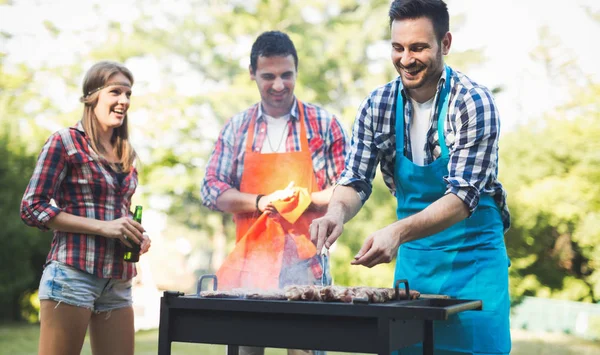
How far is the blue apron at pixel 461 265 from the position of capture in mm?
2373

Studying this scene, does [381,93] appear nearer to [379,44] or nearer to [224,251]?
[379,44]

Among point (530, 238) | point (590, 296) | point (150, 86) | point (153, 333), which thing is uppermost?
point (150, 86)

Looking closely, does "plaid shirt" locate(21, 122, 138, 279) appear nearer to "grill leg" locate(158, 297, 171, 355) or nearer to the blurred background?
"grill leg" locate(158, 297, 171, 355)

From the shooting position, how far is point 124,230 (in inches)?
114

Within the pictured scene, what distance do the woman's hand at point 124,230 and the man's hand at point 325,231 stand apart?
0.89 m

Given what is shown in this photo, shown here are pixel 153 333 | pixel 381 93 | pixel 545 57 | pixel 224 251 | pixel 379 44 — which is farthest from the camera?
pixel 224 251

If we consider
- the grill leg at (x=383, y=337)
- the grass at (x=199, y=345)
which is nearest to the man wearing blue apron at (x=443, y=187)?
→ the grill leg at (x=383, y=337)

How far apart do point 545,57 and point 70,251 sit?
480 inches

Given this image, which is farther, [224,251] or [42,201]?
[224,251]

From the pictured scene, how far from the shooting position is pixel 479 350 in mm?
2350

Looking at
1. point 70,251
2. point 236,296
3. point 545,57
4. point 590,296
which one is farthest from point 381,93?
point 545,57

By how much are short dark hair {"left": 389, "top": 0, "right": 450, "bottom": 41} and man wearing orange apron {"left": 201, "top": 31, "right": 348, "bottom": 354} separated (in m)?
1.42

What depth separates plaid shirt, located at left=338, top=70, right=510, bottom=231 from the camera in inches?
92.1

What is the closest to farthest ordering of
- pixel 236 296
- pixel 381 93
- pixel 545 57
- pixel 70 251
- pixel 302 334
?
pixel 302 334
pixel 236 296
pixel 381 93
pixel 70 251
pixel 545 57
